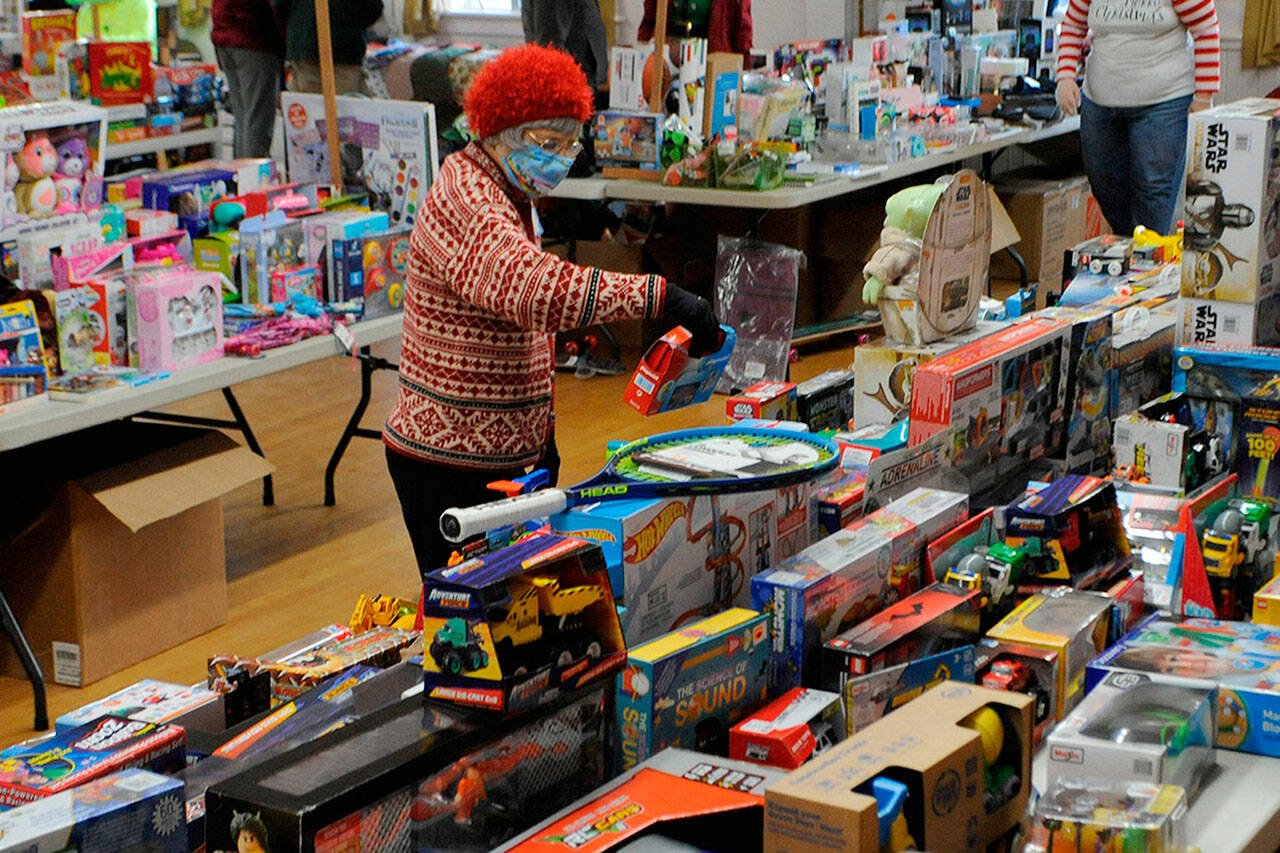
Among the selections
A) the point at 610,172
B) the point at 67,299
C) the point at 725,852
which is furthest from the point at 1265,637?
the point at 610,172

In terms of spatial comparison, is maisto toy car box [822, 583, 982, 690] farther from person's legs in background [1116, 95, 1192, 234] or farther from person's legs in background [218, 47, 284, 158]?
person's legs in background [218, 47, 284, 158]

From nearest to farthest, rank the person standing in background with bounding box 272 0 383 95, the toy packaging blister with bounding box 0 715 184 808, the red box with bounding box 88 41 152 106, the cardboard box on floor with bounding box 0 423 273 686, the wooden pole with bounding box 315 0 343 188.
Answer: the toy packaging blister with bounding box 0 715 184 808 → the cardboard box on floor with bounding box 0 423 273 686 → the wooden pole with bounding box 315 0 343 188 → the person standing in background with bounding box 272 0 383 95 → the red box with bounding box 88 41 152 106

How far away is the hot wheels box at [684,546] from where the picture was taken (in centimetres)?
187

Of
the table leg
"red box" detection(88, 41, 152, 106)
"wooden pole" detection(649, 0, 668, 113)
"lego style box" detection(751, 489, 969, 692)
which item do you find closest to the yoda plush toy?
"lego style box" detection(751, 489, 969, 692)

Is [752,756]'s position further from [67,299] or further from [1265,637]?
[67,299]

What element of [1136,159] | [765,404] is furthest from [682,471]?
[1136,159]

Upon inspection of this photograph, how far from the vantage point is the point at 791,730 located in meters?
1.79

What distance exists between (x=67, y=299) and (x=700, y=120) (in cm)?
335

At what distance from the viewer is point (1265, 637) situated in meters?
2.04

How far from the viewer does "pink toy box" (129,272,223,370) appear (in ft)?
12.7

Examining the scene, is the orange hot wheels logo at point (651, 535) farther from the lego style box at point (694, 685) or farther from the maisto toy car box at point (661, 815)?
the maisto toy car box at point (661, 815)

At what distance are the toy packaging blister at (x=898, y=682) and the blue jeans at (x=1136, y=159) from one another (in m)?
3.97

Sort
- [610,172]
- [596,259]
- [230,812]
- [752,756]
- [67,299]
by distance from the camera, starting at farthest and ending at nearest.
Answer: [596,259]
[610,172]
[67,299]
[752,756]
[230,812]

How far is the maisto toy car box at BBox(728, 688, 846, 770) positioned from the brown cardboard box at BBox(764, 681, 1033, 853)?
124 millimetres
